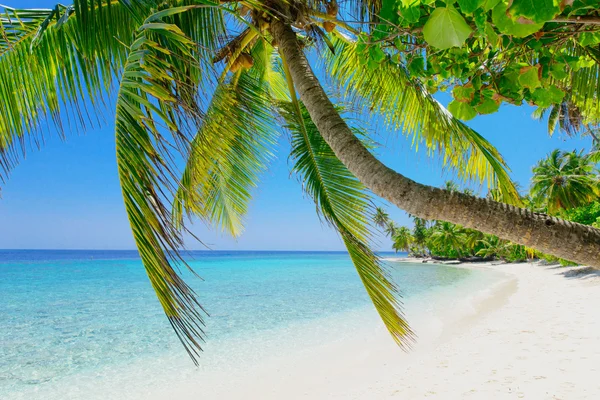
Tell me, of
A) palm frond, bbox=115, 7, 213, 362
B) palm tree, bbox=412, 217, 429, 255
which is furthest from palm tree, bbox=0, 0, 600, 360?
palm tree, bbox=412, 217, 429, 255

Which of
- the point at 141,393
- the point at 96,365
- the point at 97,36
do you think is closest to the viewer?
the point at 97,36

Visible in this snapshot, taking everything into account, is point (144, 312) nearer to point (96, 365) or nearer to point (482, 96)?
point (96, 365)

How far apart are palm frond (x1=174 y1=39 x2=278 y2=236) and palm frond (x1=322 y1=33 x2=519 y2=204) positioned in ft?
3.34

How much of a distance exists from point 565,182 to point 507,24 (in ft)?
77.1

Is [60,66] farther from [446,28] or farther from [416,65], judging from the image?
[446,28]

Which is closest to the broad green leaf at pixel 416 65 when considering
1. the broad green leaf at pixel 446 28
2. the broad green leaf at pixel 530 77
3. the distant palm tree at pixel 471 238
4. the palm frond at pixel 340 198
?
the broad green leaf at pixel 530 77

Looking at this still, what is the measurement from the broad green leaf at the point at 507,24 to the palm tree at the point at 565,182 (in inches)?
850

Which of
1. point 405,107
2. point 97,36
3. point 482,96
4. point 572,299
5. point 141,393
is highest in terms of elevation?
point 405,107

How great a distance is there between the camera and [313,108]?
247 cm

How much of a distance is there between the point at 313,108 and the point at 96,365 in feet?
24.2

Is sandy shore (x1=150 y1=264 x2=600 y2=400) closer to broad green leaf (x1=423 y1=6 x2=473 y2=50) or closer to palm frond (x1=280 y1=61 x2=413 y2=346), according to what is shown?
palm frond (x1=280 y1=61 x2=413 y2=346)

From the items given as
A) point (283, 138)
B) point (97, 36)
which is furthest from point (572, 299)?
point (97, 36)

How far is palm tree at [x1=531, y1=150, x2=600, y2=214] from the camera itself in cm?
1878

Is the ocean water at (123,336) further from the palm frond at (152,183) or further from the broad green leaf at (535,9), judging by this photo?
the broad green leaf at (535,9)
